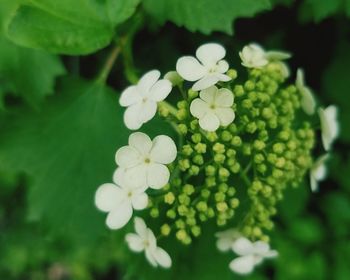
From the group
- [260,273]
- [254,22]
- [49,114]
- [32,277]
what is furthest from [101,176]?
[32,277]

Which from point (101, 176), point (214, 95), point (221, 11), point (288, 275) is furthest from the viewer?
point (288, 275)

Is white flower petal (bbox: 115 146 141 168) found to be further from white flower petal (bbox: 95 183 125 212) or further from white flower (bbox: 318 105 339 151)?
white flower (bbox: 318 105 339 151)

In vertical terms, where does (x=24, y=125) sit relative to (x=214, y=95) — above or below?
below

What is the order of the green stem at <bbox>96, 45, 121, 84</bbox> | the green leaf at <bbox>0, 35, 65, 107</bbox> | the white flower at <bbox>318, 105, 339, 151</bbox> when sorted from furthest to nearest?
the green stem at <bbox>96, 45, 121, 84</bbox>, the green leaf at <bbox>0, 35, 65, 107</bbox>, the white flower at <bbox>318, 105, 339, 151</bbox>

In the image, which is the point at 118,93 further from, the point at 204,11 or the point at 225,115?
the point at 225,115

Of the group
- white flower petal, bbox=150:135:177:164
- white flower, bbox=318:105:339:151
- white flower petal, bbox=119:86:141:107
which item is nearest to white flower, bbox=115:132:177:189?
white flower petal, bbox=150:135:177:164

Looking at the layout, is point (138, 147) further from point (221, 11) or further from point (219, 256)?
point (219, 256)

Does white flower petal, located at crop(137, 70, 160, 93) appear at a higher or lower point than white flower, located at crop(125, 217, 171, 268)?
higher

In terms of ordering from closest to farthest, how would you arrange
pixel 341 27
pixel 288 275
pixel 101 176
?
pixel 101 176 < pixel 341 27 < pixel 288 275
